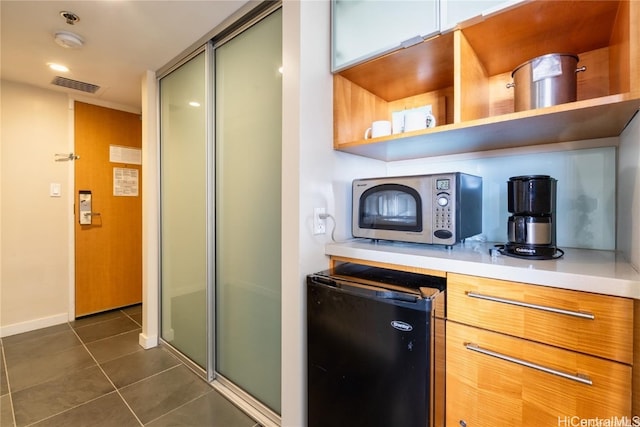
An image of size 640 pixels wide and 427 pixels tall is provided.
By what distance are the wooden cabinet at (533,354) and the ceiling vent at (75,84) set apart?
3.40m

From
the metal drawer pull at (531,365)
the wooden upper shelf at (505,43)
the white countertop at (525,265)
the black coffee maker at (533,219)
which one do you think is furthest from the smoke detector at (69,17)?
the metal drawer pull at (531,365)

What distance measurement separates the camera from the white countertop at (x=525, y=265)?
0.76 metres

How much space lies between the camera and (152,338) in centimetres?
239

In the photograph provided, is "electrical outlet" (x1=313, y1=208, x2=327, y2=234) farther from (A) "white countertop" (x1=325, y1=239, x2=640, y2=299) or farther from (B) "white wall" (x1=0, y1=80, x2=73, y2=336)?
(B) "white wall" (x1=0, y1=80, x2=73, y2=336)

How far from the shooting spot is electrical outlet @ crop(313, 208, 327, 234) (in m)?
1.35

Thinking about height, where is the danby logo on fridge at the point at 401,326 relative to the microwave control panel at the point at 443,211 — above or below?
below

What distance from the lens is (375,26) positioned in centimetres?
131

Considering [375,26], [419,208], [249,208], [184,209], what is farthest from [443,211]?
[184,209]

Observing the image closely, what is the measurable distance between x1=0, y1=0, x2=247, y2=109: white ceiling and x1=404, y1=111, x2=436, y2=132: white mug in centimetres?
114

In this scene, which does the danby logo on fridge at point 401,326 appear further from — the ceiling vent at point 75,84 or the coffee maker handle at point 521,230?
the ceiling vent at point 75,84

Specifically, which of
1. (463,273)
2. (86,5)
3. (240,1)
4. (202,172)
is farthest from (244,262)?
(86,5)

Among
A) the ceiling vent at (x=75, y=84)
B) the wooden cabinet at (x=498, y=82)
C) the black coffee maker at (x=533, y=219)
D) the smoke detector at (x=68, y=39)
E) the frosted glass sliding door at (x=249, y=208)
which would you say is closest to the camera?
the wooden cabinet at (x=498, y=82)

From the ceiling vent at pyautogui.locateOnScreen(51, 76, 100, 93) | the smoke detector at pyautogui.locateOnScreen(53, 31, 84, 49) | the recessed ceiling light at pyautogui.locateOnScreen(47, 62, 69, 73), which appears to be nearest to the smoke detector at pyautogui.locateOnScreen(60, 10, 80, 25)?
the smoke detector at pyautogui.locateOnScreen(53, 31, 84, 49)

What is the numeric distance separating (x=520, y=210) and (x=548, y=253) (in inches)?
7.1
